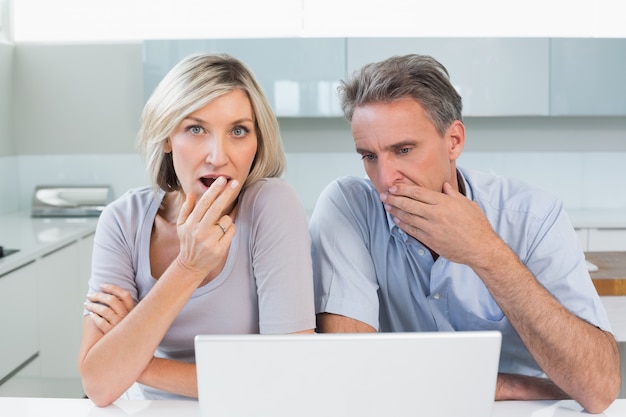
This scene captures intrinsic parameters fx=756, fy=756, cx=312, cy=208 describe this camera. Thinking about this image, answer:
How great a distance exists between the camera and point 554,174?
16.1 ft

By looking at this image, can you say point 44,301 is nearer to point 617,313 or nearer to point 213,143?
point 213,143

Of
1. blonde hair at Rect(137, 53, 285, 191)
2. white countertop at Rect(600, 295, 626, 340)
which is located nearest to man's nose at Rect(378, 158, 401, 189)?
blonde hair at Rect(137, 53, 285, 191)

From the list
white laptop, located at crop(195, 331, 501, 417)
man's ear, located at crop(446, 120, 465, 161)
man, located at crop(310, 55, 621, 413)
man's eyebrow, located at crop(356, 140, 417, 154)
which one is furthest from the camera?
man's ear, located at crop(446, 120, 465, 161)

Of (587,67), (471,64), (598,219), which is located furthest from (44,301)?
(587,67)

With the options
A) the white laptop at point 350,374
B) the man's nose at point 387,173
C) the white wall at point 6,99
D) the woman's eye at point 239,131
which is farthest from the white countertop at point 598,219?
the white wall at point 6,99

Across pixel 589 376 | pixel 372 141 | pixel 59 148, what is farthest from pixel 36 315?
pixel 589 376

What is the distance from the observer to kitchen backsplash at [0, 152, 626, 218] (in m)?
4.90

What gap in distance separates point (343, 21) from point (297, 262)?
130 inches

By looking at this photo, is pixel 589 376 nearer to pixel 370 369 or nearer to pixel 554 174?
pixel 370 369

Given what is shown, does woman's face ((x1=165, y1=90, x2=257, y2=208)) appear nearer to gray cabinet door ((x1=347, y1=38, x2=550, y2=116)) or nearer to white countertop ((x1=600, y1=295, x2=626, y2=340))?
white countertop ((x1=600, y1=295, x2=626, y2=340))

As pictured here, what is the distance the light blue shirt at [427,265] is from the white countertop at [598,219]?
2.54 metres

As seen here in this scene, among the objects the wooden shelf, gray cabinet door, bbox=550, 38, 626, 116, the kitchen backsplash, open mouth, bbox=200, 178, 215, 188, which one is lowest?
the wooden shelf

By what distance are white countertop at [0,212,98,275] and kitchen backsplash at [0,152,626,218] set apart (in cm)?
34

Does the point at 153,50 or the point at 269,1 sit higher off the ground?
the point at 269,1
